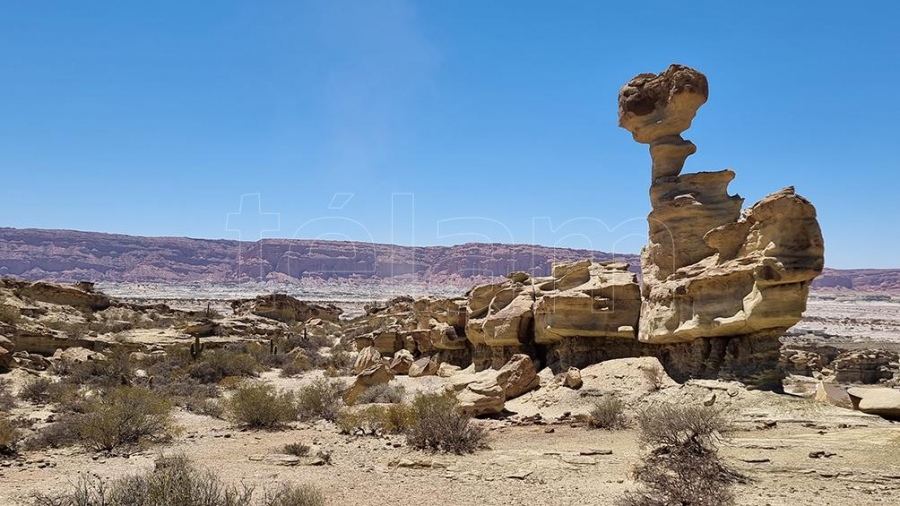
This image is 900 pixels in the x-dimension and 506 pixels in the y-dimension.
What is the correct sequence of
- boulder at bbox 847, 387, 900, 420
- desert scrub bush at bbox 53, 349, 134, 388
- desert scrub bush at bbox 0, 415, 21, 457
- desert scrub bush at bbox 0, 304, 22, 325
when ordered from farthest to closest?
desert scrub bush at bbox 0, 304, 22, 325 < desert scrub bush at bbox 53, 349, 134, 388 < boulder at bbox 847, 387, 900, 420 < desert scrub bush at bbox 0, 415, 21, 457

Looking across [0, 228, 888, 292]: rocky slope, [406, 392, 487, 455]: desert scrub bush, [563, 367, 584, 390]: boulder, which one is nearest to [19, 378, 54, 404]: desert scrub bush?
[406, 392, 487, 455]: desert scrub bush

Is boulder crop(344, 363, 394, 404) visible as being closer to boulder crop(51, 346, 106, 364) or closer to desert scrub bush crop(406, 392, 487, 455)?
desert scrub bush crop(406, 392, 487, 455)

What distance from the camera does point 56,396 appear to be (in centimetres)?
1430

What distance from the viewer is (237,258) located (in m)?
175

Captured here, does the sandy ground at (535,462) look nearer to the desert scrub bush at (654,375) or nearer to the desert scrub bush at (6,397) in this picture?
the desert scrub bush at (654,375)

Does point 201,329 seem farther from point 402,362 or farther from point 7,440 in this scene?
point 7,440

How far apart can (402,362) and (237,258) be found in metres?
164

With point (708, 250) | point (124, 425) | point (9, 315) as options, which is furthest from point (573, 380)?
point (9, 315)

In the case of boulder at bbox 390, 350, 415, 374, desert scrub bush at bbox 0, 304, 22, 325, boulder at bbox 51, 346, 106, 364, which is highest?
desert scrub bush at bbox 0, 304, 22, 325

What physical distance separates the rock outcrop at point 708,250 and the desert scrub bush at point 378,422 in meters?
6.73

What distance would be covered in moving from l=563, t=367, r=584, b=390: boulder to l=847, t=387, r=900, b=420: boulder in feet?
18.9

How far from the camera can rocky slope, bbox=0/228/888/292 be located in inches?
5938

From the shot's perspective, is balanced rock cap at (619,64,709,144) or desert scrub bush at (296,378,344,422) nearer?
desert scrub bush at (296,378,344,422)

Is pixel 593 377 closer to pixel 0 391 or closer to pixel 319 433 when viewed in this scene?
pixel 319 433
